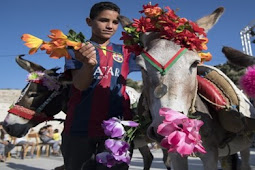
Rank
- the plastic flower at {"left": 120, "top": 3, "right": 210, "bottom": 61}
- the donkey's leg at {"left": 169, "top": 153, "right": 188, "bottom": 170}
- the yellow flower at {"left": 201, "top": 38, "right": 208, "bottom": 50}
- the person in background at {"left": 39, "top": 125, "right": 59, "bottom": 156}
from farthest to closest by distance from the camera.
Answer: the person in background at {"left": 39, "top": 125, "right": 59, "bottom": 156} → the donkey's leg at {"left": 169, "top": 153, "right": 188, "bottom": 170} → the yellow flower at {"left": 201, "top": 38, "right": 208, "bottom": 50} → the plastic flower at {"left": 120, "top": 3, "right": 210, "bottom": 61}

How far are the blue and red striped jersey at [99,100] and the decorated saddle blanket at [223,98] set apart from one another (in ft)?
2.96

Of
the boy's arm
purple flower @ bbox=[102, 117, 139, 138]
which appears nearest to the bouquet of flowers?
purple flower @ bbox=[102, 117, 139, 138]

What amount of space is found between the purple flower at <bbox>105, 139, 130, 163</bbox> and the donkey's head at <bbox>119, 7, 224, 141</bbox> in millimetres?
236

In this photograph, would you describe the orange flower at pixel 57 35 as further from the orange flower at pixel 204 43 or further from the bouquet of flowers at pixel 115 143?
the orange flower at pixel 204 43

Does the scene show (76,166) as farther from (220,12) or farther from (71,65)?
(220,12)

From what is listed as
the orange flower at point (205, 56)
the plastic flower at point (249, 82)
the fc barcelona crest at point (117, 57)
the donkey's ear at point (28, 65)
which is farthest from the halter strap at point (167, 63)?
the donkey's ear at point (28, 65)

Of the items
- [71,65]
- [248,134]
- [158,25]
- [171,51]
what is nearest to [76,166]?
[71,65]

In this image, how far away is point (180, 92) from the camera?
2105mm

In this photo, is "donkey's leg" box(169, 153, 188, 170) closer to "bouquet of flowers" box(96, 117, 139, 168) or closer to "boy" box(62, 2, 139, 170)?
"boy" box(62, 2, 139, 170)

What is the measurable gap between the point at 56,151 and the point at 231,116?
12826 mm

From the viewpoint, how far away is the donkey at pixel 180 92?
2068mm

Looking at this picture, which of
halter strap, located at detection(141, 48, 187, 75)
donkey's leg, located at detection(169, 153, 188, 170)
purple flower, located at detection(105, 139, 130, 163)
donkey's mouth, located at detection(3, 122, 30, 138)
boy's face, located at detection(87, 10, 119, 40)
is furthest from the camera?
donkey's mouth, located at detection(3, 122, 30, 138)

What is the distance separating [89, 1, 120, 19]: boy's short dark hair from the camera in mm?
2750

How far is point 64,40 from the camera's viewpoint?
2.09 metres
